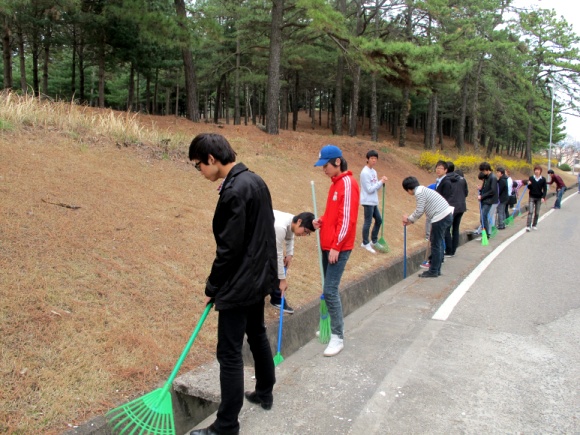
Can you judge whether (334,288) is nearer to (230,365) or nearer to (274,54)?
(230,365)

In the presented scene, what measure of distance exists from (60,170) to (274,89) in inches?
446

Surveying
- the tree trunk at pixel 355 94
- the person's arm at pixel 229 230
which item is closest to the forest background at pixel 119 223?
the person's arm at pixel 229 230

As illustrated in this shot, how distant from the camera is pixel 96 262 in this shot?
4926 mm

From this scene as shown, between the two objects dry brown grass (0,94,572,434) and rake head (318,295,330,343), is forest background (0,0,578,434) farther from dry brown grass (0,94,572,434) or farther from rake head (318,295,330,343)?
rake head (318,295,330,343)

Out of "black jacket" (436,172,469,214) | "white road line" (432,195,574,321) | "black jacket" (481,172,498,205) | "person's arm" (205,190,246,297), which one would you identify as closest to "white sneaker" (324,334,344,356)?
"white road line" (432,195,574,321)

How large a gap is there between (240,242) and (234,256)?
0.09 m

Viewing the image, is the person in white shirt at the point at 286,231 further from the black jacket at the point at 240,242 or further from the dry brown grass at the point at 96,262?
the black jacket at the point at 240,242

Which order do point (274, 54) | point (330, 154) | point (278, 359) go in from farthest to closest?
point (274, 54)
point (330, 154)
point (278, 359)

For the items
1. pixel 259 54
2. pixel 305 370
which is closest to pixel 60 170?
pixel 305 370

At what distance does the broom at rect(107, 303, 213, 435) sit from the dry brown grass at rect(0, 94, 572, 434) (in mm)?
158

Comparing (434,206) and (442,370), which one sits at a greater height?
(434,206)

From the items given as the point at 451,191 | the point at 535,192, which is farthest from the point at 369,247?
the point at 535,192

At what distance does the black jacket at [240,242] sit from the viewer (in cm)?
287

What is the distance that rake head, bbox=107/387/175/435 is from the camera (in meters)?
3.02
